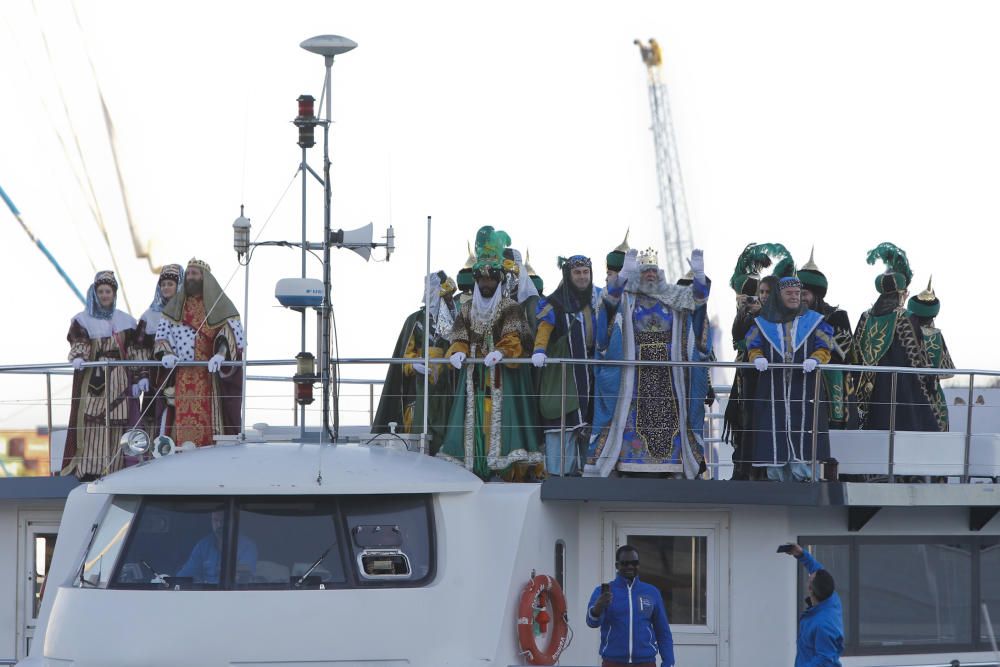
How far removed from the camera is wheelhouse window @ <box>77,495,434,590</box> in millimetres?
11188

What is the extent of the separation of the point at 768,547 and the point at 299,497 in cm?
413

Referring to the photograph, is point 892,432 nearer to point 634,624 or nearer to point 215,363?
point 634,624

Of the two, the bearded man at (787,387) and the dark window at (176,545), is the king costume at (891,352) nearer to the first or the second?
the bearded man at (787,387)

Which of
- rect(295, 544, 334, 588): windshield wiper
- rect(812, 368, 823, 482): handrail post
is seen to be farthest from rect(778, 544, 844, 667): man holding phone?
rect(295, 544, 334, 588): windshield wiper

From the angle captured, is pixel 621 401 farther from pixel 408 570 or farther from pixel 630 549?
pixel 408 570

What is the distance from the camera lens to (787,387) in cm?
1349

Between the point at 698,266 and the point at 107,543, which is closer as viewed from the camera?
the point at 107,543

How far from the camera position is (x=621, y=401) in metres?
13.5

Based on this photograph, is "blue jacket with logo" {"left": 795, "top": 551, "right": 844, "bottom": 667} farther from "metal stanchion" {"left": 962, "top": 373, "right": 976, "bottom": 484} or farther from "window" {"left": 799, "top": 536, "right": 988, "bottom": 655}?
"metal stanchion" {"left": 962, "top": 373, "right": 976, "bottom": 484}

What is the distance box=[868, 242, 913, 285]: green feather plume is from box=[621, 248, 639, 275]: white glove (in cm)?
250

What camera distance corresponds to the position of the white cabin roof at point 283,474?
11.3m

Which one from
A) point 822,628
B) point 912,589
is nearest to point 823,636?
point 822,628

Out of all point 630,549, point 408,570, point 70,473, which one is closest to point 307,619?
point 408,570

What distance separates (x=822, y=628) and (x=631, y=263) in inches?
144
